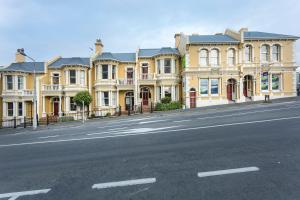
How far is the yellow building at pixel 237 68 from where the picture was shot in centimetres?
2808

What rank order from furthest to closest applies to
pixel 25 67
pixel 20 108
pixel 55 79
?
pixel 25 67 < pixel 55 79 < pixel 20 108

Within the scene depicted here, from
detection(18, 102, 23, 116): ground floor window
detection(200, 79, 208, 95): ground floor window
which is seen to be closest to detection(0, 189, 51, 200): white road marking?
detection(200, 79, 208, 95): ground floor window

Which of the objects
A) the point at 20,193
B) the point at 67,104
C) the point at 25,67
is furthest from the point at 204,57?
the point at 20,193

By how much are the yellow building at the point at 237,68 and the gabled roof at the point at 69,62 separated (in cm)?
1453

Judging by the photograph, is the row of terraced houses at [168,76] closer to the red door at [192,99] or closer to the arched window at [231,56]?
the arched window at [231,56]

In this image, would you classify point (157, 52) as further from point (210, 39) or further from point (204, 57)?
point (210, 39)

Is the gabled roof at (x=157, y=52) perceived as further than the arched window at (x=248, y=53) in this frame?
Yes

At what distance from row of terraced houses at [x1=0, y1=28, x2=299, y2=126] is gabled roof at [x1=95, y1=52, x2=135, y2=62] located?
14 cm

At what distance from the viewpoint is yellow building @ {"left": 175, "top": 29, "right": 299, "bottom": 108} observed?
28078 mm

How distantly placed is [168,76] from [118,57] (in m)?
8.22

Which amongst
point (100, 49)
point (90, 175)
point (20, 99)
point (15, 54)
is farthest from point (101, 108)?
point (90, 175)

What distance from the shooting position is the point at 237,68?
28312 mm

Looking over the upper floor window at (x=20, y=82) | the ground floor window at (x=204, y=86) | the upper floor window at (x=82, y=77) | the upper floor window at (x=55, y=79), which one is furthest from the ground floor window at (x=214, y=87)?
the upper floor window at (x=20, y=82)

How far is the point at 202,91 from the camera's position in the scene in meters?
28.2
